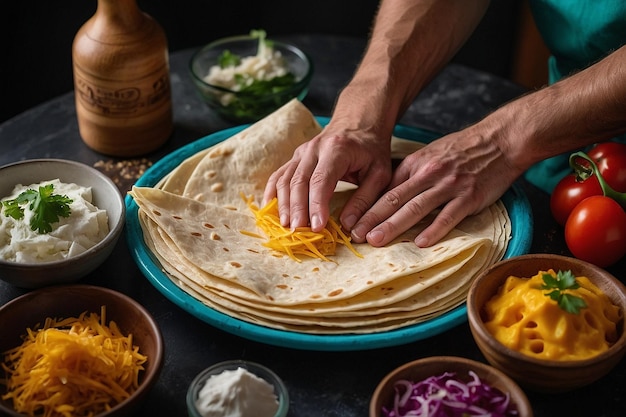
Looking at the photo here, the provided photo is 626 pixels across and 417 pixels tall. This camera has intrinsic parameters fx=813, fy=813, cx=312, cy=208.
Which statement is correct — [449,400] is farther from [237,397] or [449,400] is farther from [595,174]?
[595,174]

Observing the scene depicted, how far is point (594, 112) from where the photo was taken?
89.7 inches

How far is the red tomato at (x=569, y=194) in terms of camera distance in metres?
2.36

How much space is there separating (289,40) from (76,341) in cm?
201

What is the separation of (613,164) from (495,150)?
0.36 m

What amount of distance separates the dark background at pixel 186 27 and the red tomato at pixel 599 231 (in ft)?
8.43

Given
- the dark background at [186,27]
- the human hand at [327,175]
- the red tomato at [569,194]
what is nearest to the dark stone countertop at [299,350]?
the red tomato at [569,194]

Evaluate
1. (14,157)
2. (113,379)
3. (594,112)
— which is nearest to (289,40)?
(14,157)

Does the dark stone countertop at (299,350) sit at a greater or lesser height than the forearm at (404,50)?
lesser

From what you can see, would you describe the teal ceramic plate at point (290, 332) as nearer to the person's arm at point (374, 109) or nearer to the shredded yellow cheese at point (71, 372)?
the shredded yellow cheese at point (71, 372)

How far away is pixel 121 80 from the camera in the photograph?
2555 millimetres

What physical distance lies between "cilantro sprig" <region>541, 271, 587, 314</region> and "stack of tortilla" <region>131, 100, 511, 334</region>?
0.90 ft

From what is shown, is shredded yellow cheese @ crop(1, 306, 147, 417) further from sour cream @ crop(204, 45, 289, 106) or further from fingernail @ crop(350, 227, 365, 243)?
sour cream @ crop(204, 45, 289, 106)

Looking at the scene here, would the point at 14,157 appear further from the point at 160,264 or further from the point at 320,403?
the point at 320,403

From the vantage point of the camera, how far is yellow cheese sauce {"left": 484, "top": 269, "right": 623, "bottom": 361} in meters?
1.76
